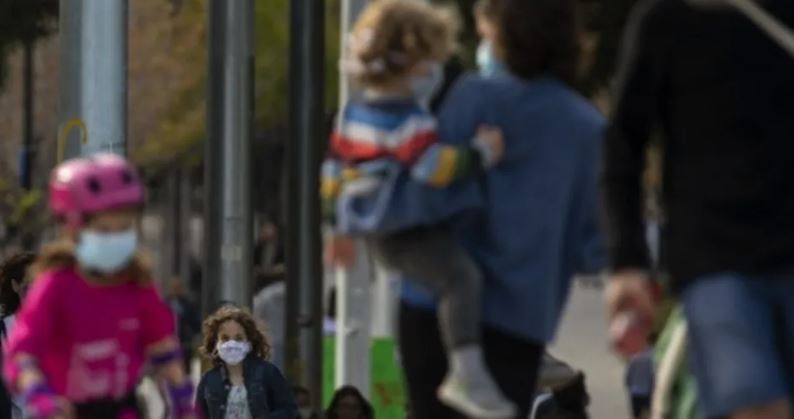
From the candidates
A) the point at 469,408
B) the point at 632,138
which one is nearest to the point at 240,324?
the point at 469,408

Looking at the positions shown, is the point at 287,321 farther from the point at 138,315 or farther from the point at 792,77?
the point at 792,77

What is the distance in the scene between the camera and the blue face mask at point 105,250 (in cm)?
979

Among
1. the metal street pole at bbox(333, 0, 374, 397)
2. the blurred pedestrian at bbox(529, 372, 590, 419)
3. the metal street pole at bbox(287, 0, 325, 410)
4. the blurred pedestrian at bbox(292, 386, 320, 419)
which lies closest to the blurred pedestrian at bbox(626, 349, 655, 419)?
the blurred pedestrian at bbox(529, 372, 590, 419)

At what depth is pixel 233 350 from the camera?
16969 millimetres

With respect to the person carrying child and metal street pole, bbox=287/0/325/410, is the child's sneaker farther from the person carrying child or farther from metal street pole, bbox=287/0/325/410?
metal street pole, bbox=287/0/325/410

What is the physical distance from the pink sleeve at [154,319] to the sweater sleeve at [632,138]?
2425 mm

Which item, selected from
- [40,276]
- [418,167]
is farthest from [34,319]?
[418,167]

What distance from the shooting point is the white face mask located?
1695cm

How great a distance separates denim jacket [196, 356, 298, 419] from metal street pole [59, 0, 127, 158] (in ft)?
6.62

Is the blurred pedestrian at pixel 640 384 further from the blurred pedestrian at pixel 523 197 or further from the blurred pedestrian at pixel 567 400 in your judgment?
→ the blurred pedestrian at pixel 523 197

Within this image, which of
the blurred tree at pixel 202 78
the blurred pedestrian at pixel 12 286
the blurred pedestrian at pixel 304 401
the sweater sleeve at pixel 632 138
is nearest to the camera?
the sweater sleeve at pixel 632 138

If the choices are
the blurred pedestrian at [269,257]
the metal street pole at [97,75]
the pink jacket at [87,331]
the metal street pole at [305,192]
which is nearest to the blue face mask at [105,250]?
the pink jacket at [87,331]

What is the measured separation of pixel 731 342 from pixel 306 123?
19.6m

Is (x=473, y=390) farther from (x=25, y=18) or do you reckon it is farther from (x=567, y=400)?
(x=25, y=18)
